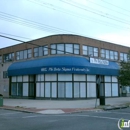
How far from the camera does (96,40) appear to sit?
3428 cm

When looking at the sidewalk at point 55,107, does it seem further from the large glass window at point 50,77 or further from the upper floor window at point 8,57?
the upper floor window at point 8,57

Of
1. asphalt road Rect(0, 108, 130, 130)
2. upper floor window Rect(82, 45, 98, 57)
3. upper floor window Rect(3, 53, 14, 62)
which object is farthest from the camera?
upper floor window Rect(3, 53, 14, 62)

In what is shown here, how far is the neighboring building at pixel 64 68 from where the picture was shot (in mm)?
29453

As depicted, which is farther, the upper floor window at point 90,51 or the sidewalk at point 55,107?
the upper floor window at point 90,51

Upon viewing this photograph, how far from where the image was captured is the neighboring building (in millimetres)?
29453

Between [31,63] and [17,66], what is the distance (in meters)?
3.89

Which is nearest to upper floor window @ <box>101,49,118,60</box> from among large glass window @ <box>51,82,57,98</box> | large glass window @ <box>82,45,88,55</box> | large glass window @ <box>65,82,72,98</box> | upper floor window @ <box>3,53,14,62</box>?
large glass window @ <box>82,45,88,55</box>

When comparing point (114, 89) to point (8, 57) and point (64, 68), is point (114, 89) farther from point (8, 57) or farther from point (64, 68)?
point (8, 57)

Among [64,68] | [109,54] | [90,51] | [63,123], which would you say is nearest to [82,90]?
[64,68]

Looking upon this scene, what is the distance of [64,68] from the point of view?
28844 mm

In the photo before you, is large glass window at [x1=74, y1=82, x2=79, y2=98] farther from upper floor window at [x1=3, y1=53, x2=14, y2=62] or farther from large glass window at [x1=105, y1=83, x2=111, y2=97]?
upper floor window at [x1=3, y1=53, x2=14, y2=62]

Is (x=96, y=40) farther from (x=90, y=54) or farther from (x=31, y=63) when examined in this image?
(x=31, y=63)

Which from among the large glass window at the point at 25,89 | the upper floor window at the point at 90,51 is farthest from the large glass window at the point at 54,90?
the upper floor window at the point at 90,51

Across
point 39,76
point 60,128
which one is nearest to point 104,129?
point 60,128
